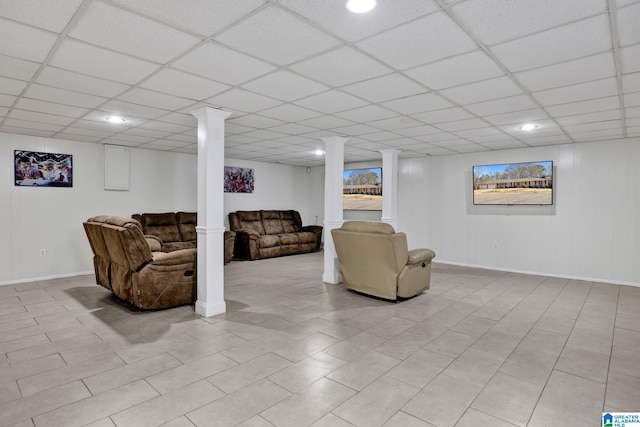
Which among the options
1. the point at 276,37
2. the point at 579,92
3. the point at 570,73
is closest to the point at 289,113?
the point at 276,37

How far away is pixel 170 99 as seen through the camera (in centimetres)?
376

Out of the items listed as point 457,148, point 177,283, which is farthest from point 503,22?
point 457,148

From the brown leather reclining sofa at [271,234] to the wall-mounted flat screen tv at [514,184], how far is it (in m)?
4.20

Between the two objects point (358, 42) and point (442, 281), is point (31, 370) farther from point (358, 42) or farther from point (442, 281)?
point (442, 281)

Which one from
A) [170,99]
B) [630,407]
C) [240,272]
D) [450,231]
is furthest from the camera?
[450,231]

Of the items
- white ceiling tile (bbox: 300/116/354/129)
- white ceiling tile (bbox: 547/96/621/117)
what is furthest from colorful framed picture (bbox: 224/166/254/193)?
white ceiling tile (bbox: 547/96/621/117)

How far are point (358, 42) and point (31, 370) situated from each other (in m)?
3.48

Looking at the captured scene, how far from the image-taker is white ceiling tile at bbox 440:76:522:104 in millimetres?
3209

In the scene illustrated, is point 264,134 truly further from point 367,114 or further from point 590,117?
point 590,117

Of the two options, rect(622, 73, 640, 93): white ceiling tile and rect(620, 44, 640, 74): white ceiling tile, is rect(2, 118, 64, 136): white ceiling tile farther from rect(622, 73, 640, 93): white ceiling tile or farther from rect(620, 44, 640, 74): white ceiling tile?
rect(622, 73, 640, 93): white ceiling tile

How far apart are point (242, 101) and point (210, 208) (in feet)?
4.14

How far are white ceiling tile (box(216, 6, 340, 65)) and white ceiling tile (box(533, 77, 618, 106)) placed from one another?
2.36 metres

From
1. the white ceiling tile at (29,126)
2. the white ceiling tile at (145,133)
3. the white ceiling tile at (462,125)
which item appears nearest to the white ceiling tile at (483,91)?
the white ceiling tile at (462,125)

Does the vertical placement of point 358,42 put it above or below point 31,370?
above
